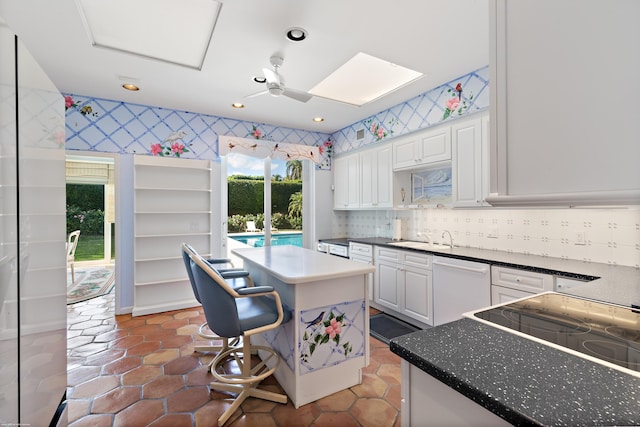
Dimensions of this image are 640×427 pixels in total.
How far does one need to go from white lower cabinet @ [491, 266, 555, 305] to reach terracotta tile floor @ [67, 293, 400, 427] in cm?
105

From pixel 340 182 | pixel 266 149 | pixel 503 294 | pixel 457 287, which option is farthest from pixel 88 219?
pixel 503 294

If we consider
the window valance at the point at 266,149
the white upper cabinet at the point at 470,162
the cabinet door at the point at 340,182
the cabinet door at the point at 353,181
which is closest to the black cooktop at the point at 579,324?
the white upper cabinet at the point at 470,162

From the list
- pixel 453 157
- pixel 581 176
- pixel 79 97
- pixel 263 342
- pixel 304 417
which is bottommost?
pixel 304 417

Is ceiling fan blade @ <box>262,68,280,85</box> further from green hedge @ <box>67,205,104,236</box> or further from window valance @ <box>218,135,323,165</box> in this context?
green hedge @ <box>67,205,104,236</box>

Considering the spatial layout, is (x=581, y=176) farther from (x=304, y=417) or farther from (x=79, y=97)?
(x=79, y=97)

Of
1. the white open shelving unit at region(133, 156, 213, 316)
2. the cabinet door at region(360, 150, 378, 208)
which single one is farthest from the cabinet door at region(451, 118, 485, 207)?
the white open shelving unit at region(133, 156, 213, 316)

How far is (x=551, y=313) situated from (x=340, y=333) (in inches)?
52.3

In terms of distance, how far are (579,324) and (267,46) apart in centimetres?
262

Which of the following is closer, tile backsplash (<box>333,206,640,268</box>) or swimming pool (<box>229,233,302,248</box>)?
tile backsplash (<box>333,206,640,268</box>)

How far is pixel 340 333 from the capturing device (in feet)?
6.88

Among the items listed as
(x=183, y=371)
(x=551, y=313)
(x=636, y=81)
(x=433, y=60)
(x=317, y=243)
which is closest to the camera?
(x=636, y=81)

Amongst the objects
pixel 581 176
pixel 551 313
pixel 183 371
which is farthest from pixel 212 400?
pixel 581 176

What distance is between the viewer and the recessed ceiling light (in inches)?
86.5

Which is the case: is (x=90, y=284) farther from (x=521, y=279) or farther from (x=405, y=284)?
(x=521, y=279)
